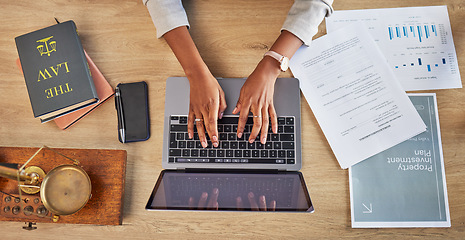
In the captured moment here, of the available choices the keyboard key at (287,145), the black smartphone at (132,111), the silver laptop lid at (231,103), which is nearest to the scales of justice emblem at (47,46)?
the black smartphone at (132,111)

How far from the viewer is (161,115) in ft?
2.78

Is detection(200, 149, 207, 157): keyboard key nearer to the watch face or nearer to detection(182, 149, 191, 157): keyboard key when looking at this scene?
detection(182, 149, 191, 157): keyboard key

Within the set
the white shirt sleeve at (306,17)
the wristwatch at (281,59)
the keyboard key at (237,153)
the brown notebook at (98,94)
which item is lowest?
the keyboard key at (237,153)

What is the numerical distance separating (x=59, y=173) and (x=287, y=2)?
77 centimetres

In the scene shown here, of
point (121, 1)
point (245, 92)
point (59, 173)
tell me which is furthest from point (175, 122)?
point (121, 1)

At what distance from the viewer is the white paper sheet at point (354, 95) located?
0.81m

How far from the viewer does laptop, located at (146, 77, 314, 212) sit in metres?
0.72

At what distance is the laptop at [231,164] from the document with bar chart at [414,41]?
273mm

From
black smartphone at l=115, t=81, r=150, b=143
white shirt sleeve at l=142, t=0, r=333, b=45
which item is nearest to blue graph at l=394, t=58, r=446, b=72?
white shirt sleeve at l=142, t=0, r=333, b=45

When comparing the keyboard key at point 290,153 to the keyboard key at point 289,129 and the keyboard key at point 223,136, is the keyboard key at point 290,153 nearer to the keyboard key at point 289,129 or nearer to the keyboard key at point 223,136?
the keyboard key at point 289,129

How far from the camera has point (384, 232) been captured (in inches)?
30.0

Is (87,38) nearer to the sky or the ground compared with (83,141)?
nearer to the sky

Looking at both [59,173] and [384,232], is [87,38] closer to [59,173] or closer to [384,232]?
[59,173]

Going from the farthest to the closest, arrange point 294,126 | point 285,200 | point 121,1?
point 121,1 → point 294,126 → point 285,200
